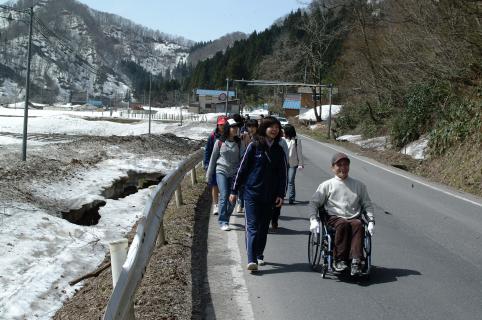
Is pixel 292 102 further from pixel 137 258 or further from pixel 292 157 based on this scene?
pixel 137 258

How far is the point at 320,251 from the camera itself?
650 centimetres

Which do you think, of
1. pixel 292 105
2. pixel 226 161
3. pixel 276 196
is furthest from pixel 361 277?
pixel 292 105

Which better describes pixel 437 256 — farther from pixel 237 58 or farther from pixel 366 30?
pixel 237 58

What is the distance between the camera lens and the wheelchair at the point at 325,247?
6.13 metres

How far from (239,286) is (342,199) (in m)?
1.51

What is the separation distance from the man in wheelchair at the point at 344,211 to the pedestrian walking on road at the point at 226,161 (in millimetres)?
2536

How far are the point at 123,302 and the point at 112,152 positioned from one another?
21.6 metres

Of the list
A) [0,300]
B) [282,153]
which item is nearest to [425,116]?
[282,153]

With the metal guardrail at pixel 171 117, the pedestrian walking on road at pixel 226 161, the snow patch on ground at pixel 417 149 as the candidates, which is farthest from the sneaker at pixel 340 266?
the metal guardrail at pixel 171 117

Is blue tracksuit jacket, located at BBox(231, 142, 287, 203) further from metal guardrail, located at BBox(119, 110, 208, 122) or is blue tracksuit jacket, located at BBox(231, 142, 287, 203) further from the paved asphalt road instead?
metal guardrail, located at BBox(119, 110, 208, 122)

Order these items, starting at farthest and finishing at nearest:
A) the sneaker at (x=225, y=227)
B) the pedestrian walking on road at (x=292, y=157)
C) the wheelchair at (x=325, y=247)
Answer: the pedestrian walking on road at (x=292, y=157) → the sneaker at (x=225, y=227) → the wheelchair at (x=325, y=247)

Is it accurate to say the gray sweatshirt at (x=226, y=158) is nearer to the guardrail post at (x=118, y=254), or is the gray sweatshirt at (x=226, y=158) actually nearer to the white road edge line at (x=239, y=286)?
the white road edge line at (x=239, y=286)

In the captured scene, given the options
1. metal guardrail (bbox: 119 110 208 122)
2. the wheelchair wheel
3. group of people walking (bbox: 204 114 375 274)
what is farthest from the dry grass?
metal guardrail (bbox: 119 110 208 122)

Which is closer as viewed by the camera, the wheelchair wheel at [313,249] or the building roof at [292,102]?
the wheelchair wheel at [313,249]
